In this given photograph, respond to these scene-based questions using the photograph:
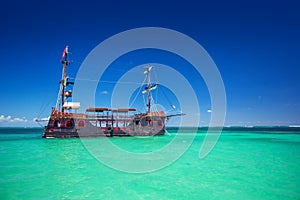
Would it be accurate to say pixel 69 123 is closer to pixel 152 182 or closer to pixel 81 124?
pixel 81 124

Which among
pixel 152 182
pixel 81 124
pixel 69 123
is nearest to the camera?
pixel 152 182

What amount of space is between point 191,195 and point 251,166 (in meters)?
7.12

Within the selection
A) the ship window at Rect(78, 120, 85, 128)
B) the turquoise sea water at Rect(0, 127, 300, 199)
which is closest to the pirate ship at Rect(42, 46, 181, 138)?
the ship window at Rect(78, 120, 85, 128)

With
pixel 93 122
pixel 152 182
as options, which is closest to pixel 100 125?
pixel 93 122

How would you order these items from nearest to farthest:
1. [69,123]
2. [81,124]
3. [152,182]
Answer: [152,182] < [69,123] < [81,124]

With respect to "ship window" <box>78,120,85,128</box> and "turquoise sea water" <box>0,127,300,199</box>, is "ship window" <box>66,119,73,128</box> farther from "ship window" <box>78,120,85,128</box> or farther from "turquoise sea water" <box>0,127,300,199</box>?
"turquoise sea water" <box>0,127,300,199</box>

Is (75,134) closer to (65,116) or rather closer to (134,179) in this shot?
(65,116)

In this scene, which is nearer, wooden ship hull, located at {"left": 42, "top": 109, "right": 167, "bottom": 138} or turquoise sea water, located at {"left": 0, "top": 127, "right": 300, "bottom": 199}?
turquoise sea water, located at {"left": 0, "top": 127, "right": 300, "bottom": 199}

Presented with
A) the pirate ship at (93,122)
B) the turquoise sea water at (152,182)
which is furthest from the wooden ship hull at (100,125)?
the turquoise sea water at (152,182)

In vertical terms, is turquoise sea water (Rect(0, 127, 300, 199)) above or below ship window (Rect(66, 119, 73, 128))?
below

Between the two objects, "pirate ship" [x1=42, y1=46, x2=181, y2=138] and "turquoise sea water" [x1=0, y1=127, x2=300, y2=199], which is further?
"pirate ship" [x1=42, y1=46, x2=181, y2=138]

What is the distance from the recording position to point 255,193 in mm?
7805

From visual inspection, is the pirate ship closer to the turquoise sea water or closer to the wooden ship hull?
the wooden ship hull

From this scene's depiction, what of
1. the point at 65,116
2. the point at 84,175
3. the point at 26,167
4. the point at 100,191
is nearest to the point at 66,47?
the point at 65,116
